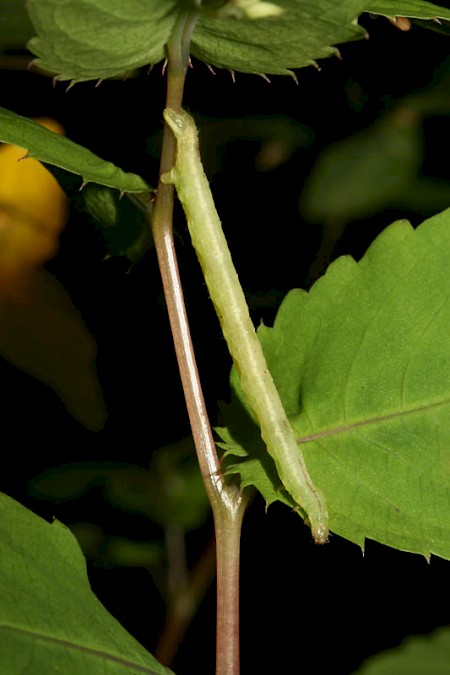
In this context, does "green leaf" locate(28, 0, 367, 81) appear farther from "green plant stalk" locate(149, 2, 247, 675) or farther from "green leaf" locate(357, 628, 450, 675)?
"green leaf" locate(357, 628, 450, 675)

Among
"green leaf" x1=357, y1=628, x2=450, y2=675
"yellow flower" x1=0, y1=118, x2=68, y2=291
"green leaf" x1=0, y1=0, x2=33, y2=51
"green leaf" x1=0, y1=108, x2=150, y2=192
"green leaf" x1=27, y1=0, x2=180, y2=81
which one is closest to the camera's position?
"green leaf" x1=27, y1=0, x2=180, y2=81

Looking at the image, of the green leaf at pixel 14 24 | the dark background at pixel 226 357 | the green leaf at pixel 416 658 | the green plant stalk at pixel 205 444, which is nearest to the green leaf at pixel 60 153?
the green plant stalk at pixel 205 444

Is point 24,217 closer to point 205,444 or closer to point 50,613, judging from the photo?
point 205,444

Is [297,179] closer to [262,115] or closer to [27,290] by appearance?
[262,115]

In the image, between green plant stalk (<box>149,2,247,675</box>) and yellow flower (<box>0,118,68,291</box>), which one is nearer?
green plant stalk (<box>149,2,247,675</box>)

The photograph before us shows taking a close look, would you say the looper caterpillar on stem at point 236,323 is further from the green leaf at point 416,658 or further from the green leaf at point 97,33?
the green leaf at point 416,658

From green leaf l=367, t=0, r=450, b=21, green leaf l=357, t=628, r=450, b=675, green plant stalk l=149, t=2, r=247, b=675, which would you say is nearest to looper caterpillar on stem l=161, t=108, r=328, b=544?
green plant stalk l=149, t=2, r=247, b=675

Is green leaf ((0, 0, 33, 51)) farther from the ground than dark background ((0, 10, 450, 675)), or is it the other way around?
green leaf ((0, 0, 33, 51))

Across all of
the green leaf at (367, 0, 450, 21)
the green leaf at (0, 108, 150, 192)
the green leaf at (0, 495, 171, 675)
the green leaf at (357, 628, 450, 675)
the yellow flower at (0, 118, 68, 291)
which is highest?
the green leaf at (367, 0, 450, 21)
